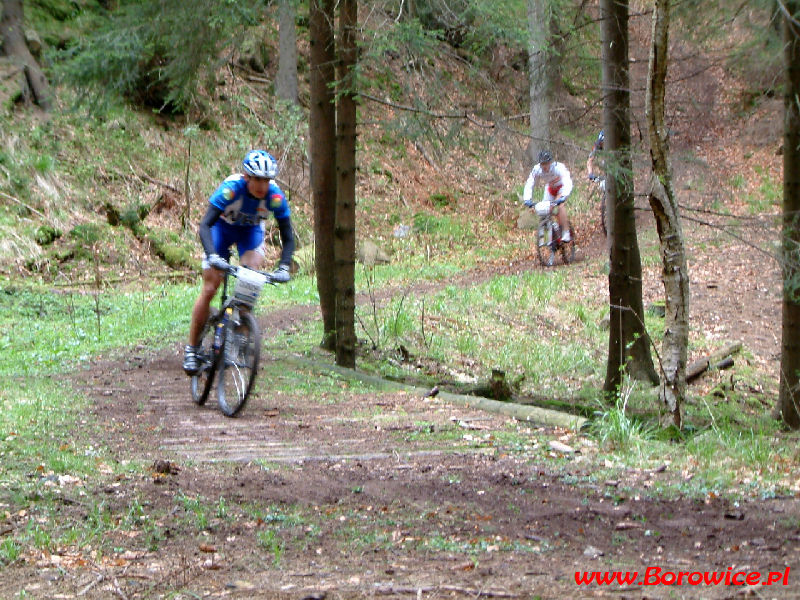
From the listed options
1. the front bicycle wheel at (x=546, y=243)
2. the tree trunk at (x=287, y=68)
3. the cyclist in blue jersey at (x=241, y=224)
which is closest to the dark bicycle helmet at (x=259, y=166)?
the cyclist in blue jersey at (x=241, y=224)

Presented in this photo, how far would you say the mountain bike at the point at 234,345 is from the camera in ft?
23.7

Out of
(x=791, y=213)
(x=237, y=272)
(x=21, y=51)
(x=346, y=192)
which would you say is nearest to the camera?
(x=237, y=272)

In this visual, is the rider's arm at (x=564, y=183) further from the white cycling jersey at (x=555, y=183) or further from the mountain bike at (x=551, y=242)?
the mountain bike at (x=551, y=242)

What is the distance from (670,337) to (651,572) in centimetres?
384

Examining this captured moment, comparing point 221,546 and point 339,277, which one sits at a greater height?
point 339,277

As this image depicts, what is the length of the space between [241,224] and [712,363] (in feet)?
25.5

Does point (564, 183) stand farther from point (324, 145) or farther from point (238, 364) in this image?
point (238, 364)

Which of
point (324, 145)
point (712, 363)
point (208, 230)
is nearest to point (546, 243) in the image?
point (712, 363)

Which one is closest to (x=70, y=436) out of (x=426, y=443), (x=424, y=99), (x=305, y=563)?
(x=426, y=443)

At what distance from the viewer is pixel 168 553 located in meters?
4.07

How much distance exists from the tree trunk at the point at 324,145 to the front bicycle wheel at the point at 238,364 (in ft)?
10.8

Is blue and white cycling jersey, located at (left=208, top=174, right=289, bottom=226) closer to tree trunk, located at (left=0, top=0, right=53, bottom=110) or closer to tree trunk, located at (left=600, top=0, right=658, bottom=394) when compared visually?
tree trunk, located at (left=600, top=0, right=658, bottom=394)

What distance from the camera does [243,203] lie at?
755cm

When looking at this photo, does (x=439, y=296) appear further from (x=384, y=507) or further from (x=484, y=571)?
(x=484, y=571)
